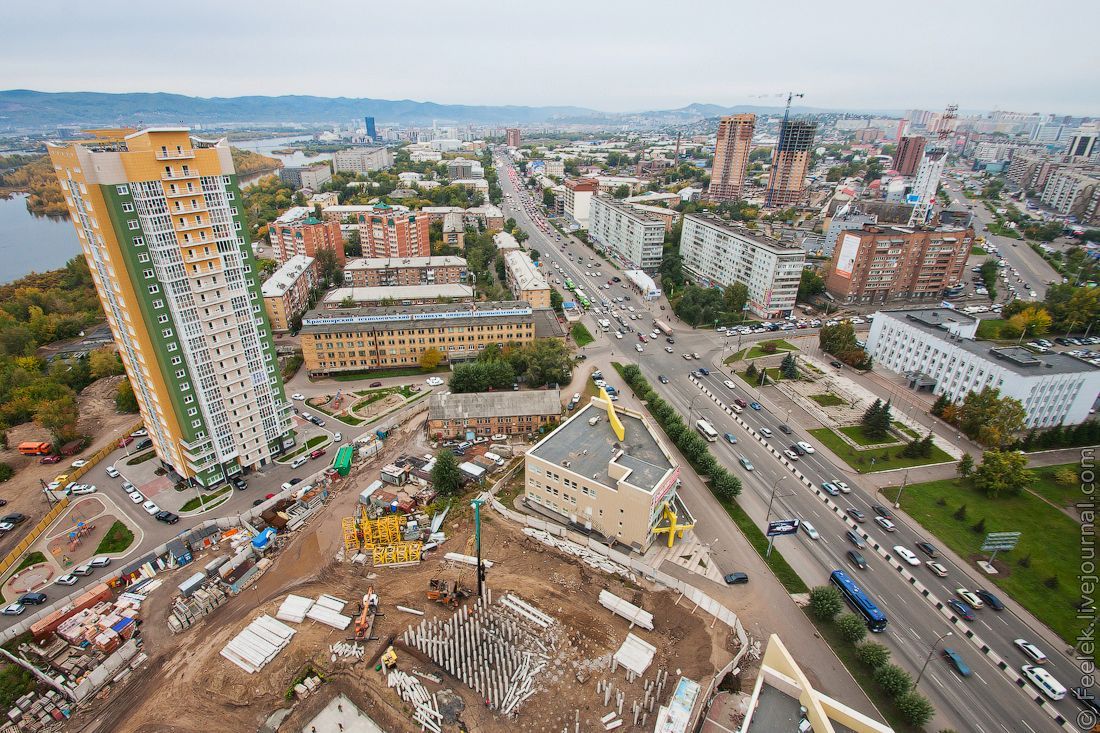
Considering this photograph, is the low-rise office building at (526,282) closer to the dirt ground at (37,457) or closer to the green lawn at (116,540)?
the dirt ground at (37,457)

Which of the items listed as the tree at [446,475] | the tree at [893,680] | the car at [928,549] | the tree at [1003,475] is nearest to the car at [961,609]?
the car at [928,549]

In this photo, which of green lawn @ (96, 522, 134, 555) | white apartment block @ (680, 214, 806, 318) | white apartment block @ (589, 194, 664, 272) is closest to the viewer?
green lawn @ (96, 522, 134, 555)

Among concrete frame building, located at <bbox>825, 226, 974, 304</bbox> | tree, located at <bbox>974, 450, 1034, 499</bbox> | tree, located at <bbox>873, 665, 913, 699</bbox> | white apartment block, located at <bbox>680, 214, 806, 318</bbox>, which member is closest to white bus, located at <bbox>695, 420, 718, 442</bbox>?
tree, located at <bbox>974, 450, 1034, 499</bbox>

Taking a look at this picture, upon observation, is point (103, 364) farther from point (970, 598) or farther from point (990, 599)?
point (990, 599)

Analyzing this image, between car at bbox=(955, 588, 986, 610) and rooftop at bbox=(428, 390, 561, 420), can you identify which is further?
rooftop at bbox=(428, 390, 561, 420)

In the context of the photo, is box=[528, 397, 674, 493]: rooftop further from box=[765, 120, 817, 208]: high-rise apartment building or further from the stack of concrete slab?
→ box=[765, 120, 817, 208]: high-rise apartment building

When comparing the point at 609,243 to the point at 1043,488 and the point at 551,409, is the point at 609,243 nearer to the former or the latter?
the point at 551,409

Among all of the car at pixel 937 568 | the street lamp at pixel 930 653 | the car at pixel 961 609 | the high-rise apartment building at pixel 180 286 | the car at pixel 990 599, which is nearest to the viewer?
the street lamp at pixel 930 653
